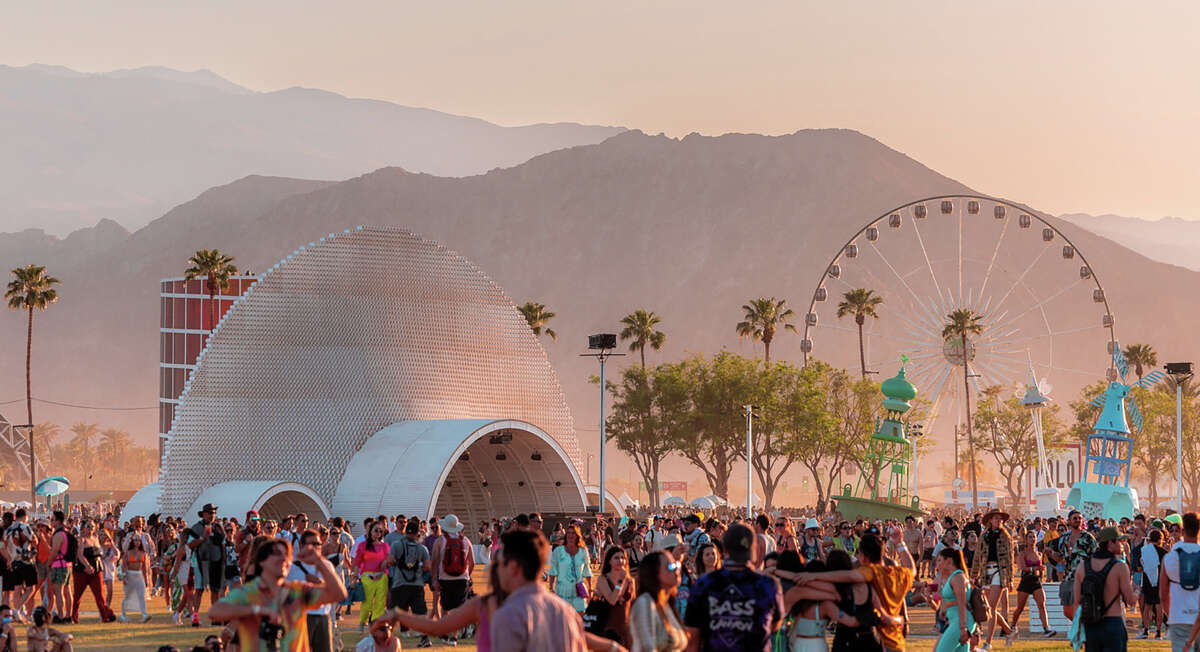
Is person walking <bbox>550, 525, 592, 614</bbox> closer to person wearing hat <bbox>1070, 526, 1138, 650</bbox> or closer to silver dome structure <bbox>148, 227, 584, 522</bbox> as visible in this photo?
person wearing hat <bbox>1070, 526, 1138, 650</bbox>

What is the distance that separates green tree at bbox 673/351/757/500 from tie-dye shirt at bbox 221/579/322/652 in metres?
73.5

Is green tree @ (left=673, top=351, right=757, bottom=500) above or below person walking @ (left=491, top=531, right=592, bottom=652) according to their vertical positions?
above

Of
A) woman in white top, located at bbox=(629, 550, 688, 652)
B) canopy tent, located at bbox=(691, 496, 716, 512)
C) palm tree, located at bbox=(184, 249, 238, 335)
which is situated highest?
palm tree, located at bbox=(184, 249, 238, 335)

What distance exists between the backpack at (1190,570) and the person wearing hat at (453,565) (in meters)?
9.42

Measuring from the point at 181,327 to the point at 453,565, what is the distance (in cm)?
6305

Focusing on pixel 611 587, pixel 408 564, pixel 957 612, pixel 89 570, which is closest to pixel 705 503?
pixel 89 570

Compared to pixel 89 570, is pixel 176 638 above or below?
below

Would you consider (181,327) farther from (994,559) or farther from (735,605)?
(735,605)

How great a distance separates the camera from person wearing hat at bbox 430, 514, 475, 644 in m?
20.1

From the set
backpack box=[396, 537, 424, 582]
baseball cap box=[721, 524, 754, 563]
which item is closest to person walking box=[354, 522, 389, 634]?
backpack box=[396, 537, 424, 582]

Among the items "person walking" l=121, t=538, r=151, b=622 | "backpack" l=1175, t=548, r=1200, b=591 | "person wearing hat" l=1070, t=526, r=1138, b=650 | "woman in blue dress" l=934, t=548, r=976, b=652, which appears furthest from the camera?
"person walking" l=121, t=538, r=151, b=622

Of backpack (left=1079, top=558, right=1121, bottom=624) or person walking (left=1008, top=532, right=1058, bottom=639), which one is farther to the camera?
person walking (left=1008, top=532, right=1058, bottom=639)

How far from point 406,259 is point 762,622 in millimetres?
49185

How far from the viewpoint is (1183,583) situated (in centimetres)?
1352
